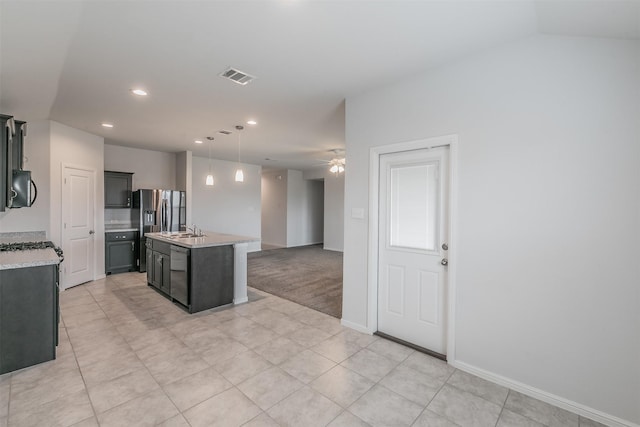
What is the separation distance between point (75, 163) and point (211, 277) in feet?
11.0

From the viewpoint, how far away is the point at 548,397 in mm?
2141

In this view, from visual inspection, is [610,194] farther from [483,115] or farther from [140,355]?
[140,355]

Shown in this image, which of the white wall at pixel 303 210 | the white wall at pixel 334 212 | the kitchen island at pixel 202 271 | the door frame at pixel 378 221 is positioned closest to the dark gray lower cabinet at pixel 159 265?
the kitchen island at pixel 202 271

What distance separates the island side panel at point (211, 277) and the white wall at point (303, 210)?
5.78m

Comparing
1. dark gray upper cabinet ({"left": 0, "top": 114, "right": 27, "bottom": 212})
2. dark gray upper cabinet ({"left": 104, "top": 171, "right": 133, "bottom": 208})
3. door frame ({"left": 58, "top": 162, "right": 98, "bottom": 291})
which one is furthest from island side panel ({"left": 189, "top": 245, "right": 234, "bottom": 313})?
dark gray upper cabinet ({"left": 104, "top": 171, "right": 133, "bottom": 208})

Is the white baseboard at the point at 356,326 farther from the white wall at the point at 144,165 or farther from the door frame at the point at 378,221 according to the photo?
the white wall at the point at 144,165

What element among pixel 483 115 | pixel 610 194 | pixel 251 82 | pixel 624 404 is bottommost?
pixel 624 404

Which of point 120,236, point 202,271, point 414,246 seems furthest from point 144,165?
point 414,246

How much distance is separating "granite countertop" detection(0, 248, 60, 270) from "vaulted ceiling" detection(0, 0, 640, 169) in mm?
1758

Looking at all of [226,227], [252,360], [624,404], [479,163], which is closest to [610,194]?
[479,163]

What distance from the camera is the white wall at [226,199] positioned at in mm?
7500

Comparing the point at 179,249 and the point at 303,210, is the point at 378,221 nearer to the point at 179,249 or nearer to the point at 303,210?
the point at 179,249

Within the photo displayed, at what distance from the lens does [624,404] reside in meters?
1.90

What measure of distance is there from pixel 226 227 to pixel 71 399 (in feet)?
20.4
